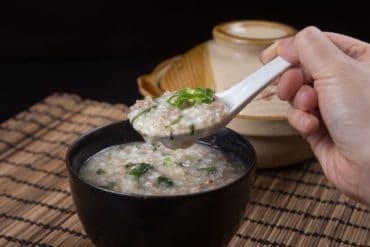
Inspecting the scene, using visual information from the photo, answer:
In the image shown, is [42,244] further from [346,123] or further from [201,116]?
[346,123]

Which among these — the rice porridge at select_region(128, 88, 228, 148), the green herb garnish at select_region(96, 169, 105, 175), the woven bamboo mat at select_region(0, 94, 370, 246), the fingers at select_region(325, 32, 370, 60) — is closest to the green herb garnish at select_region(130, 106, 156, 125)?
the rice porridge at select_region(128, 88, 228, 148)

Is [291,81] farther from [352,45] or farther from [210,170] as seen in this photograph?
[210,170]

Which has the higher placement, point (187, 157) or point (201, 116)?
point (201, 116)

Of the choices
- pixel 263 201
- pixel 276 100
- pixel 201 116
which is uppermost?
pixel 201 116

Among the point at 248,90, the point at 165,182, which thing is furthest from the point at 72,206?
the point at 248,90

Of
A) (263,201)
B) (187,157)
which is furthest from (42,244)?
(263,201)
